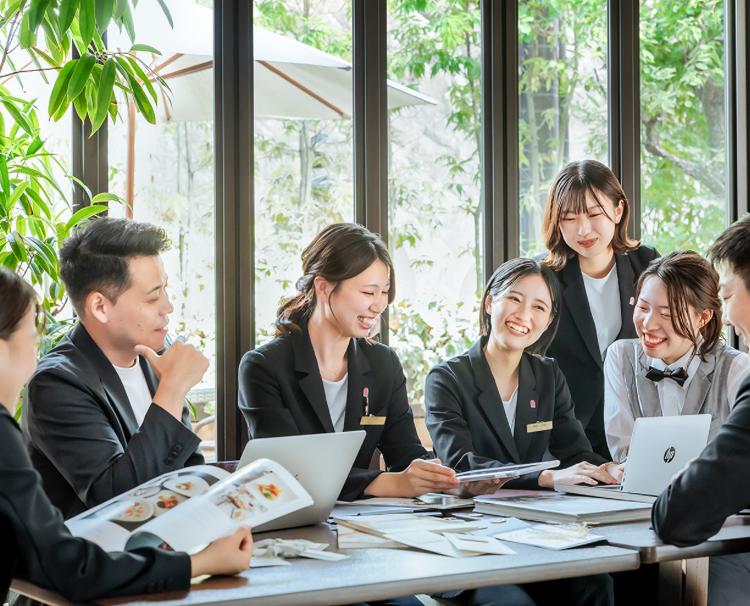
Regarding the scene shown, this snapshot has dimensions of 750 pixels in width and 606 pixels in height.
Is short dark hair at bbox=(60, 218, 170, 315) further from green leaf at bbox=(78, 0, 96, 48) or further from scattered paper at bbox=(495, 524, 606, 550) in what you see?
scattered paper at bbox=(495, 524, 606, 550)

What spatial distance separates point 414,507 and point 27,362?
1.06 m

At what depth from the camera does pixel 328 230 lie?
3.13 metres

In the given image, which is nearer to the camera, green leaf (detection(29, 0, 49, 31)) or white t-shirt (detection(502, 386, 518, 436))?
green leaf (detection(29, 0, 49, 31))

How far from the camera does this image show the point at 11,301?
1769 mm

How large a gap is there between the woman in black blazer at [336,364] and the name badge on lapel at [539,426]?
35 cm

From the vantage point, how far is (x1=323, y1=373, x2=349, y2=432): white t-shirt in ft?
9.97

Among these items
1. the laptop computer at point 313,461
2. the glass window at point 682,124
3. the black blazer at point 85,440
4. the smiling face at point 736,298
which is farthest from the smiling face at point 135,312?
the glass window at point 682,124

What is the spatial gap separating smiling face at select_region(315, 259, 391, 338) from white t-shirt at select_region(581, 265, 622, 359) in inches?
38.1

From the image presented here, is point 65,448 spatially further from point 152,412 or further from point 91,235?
point 91,235

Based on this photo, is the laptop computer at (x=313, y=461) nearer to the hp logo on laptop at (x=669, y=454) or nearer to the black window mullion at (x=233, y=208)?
the hp logo on laptop at (x=669, y=454)

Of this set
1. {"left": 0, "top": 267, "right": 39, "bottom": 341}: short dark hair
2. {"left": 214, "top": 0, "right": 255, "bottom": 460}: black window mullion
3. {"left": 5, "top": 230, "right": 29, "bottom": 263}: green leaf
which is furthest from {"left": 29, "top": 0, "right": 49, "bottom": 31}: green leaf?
{"left": 0, "top": 267, "right": 39, "bottom": 341}: short dark hair

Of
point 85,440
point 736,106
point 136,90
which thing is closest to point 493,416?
point 85,440

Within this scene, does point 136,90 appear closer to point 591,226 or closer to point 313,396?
point 313,396

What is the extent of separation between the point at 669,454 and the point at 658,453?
0.03 metres
